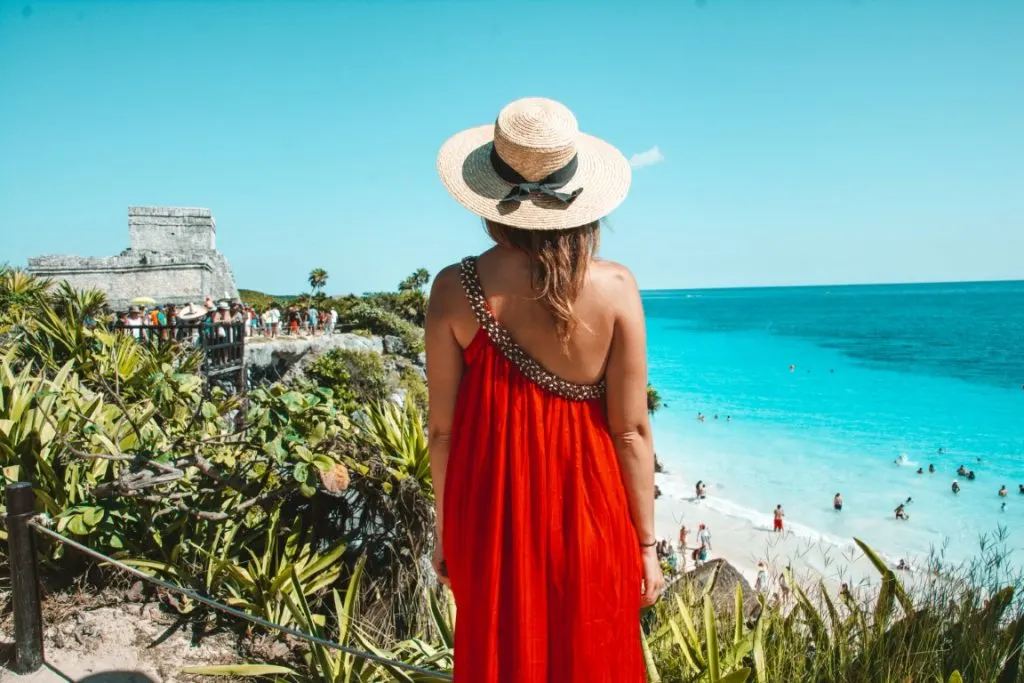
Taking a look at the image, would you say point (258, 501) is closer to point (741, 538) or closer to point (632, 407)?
point (632, 407)

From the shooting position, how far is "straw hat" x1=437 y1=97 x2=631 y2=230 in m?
1.38

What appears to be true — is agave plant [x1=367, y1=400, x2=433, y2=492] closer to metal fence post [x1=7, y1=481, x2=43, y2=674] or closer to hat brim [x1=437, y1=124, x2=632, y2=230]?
metal fence post [x1=7, y1=481, x2=43, y2=674]

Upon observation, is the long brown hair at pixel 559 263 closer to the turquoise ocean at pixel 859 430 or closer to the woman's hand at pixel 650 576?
the woman's hand at pixel 650 576

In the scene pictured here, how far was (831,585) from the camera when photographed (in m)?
13.8

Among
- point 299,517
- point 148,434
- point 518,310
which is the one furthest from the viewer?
point 148,434

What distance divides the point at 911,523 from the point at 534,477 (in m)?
22.5

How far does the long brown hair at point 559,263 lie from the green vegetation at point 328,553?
4.42 ft

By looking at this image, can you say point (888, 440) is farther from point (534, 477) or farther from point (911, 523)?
point (534, 477)

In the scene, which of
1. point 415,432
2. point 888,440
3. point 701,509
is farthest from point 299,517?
point 888,440

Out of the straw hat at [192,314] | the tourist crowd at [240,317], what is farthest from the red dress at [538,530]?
the straw hat at [192,314]

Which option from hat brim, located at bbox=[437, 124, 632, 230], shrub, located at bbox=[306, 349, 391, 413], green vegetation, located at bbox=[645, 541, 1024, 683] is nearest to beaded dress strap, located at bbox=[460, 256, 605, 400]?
hat brim, located at bbox=[437, 124, 632, 230]

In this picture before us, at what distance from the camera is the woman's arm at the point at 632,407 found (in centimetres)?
142

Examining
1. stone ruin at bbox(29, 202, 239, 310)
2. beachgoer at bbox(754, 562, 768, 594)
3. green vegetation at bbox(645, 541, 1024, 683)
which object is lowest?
beachgoer at bbox(754, 562, 768, 594)

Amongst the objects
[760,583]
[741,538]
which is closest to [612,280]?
[760,583]
